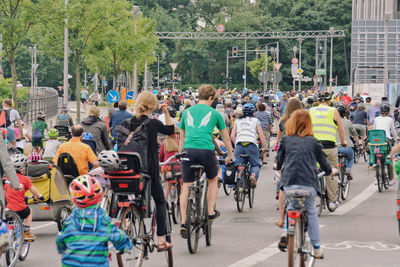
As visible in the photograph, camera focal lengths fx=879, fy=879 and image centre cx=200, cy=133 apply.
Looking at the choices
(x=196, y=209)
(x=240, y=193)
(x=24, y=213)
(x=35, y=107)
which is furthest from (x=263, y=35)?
(x=24, y=213)

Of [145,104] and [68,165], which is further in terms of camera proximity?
[68,165]

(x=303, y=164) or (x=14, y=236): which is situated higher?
(x=303, y=164)

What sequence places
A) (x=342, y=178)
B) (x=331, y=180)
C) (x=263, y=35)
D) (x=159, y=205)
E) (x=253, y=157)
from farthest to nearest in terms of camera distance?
(x=263, y=35) < (x=342, y=178) < (x=253, y=157) < (x=331, y=180) < (x=159, y=205)

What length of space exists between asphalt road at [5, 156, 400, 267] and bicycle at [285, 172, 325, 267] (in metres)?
1.09

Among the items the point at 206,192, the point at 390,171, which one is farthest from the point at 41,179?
the point at 390,171

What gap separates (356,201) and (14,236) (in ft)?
27.4

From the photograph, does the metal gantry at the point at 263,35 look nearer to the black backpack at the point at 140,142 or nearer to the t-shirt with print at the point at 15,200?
the t-shirt with print at the point at 15,200

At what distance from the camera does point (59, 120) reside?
912 inches

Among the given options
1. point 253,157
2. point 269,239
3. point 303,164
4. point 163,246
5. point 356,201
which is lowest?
point 356,201

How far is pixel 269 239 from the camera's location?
443 inches

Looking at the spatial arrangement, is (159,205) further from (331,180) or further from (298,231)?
(331,180)

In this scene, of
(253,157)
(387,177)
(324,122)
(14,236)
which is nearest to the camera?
(14,236)

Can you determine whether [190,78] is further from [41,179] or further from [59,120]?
[41,179]

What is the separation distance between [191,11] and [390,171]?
350ft
